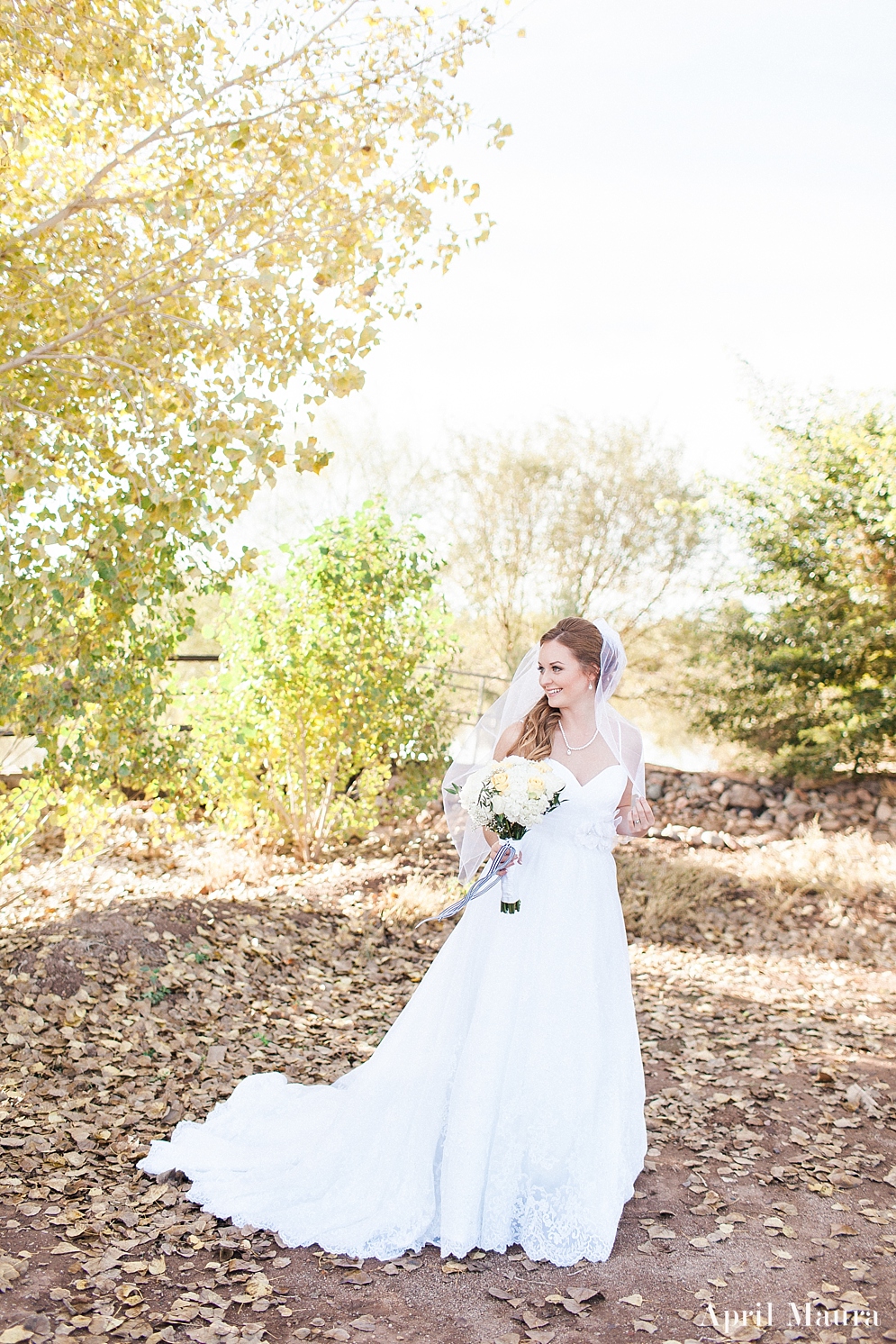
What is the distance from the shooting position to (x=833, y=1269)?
3.46m

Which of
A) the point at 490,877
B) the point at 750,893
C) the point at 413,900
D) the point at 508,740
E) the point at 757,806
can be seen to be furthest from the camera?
the point at 757,806

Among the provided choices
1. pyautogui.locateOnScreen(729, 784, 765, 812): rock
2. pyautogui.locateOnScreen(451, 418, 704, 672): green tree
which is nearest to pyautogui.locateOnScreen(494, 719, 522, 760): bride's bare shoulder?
pyautogui.locateOnScreen(729, 784, 765, 812): rock

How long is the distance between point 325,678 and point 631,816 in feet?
14.7

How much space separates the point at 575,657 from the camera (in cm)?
393

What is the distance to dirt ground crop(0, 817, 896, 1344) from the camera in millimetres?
3053

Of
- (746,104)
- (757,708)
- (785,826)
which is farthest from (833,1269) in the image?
(757,708)

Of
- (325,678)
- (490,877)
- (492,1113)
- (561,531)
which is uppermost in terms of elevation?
(561,531)

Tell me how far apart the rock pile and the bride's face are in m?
8.52

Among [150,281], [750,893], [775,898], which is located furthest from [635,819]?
[750,893]

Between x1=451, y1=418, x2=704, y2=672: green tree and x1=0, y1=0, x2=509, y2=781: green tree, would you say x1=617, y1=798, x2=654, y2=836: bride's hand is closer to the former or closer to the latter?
x1=0, y1=0, x2=509, y2=781: green tree

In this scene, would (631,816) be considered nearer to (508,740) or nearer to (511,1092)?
(508,740)

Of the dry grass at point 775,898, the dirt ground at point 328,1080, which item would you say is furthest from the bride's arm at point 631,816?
the dry grass at point 775,898

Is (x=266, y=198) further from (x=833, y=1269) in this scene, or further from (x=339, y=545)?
(x=833, y=1269)

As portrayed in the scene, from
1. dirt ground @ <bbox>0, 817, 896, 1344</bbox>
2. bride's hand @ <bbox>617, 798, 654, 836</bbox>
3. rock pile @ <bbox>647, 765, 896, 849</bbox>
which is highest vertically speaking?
bride's hand @ <bbox>617, 798, 654, 836</bbox>
